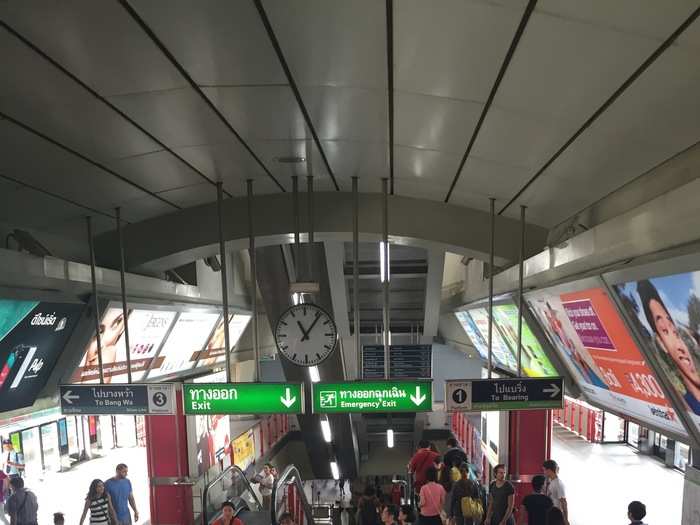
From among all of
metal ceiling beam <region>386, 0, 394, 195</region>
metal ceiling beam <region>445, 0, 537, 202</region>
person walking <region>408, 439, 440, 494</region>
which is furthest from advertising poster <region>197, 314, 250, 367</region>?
metal ceiling beam <region>445, 0, 537, 202</region>

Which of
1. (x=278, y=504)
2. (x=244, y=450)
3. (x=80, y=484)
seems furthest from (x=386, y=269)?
(x=80, y=484)

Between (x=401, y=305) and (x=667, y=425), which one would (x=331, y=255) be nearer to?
(x=401, y=305)

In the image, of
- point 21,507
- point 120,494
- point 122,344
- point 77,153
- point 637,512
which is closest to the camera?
point 77,153

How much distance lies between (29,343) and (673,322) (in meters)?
6.16

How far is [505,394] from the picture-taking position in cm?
551

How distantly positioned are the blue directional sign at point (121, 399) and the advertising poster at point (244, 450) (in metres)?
6.50

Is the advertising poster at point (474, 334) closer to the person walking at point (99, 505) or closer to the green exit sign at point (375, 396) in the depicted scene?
the green exit sign at point (375, 396)

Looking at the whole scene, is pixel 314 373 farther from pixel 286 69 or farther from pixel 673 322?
pixel 286 69

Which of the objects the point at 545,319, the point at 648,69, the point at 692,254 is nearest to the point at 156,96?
the point at 648,69

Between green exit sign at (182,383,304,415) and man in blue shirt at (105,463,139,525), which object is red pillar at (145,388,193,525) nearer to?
man in blue shirt at (105,463,139,525)

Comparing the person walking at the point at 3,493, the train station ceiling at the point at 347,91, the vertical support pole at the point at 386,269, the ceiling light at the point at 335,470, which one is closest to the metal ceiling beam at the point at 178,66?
the train station ceiling at the point at 347,91

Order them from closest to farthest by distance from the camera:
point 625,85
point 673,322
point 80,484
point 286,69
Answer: point 625,85
point 286,69
point 673,322
point 80,484

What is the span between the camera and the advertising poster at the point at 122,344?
21.2 ft

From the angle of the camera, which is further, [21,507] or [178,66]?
[21,507]
